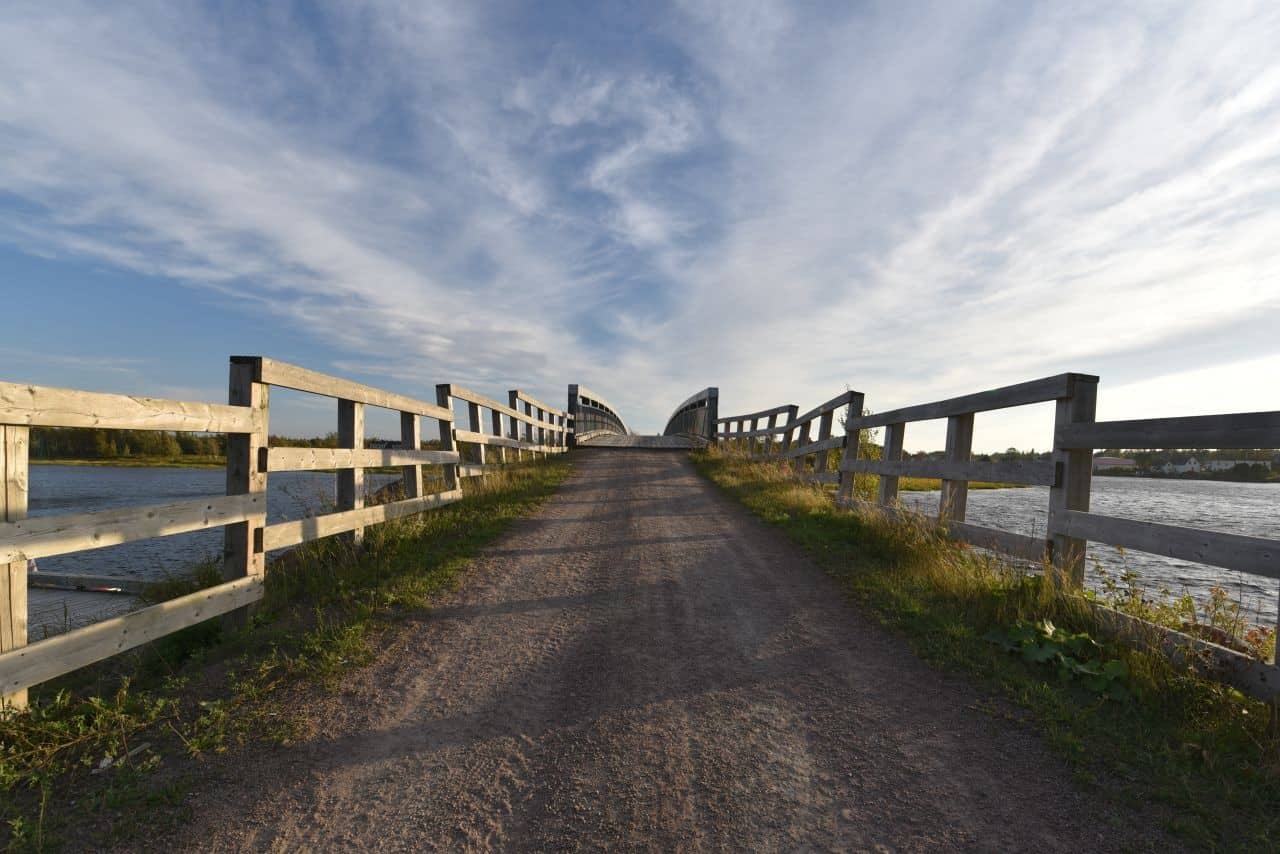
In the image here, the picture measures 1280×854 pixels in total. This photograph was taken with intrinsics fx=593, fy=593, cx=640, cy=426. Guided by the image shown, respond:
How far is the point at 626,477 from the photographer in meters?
12.8

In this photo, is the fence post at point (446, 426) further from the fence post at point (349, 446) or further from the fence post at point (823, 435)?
the fence post at point (823, 435)

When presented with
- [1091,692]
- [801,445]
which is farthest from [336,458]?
[801,445]

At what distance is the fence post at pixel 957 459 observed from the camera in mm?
6082

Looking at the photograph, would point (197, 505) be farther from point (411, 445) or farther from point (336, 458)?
point (411, 445)

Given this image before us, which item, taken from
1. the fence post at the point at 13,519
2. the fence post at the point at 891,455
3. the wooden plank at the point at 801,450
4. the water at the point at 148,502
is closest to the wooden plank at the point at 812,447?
the wooden plank at the point at 801,450

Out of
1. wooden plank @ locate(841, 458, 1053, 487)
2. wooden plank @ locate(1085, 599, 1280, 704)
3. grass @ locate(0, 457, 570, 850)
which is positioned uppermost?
wooden plank @ locate(841, 458, 1053, 487)

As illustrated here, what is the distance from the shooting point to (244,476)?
14.6 ft

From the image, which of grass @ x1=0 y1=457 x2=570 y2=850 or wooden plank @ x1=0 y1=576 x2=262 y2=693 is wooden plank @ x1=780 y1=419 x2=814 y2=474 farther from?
wooden plank @ x1=0 y1=576 x2=262 y2=693

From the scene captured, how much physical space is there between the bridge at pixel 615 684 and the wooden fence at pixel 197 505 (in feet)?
0.05

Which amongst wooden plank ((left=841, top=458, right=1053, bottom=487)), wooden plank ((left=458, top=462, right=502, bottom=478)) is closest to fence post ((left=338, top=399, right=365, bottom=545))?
wooden plank ((left=458, top=462, right=502, bottom=478))

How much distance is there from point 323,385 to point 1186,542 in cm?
639

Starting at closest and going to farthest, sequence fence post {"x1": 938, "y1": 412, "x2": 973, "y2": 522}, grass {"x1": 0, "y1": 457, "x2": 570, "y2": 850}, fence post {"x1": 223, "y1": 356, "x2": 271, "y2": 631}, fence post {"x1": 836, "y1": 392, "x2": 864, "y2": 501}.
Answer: grass {"x1": 0, "y1": 457, "x2": 570, "y2": 850} < fence post {"x1": 223, "y1": 356, "x2": 271, "y2": 631} < fence post {"x1": 938, "y1": 412, "x2": 973, "y2": 522} < fence post {"x1": 836, "y1": 392, "x2": 864, "y2": 501}

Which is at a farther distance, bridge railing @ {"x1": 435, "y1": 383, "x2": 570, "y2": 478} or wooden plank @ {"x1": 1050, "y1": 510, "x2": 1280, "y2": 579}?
bridge railing @ {"x1": 435, "y1": 383, "x2": 570, "y2": 478}

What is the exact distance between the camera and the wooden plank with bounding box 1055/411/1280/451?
10.3 ft
